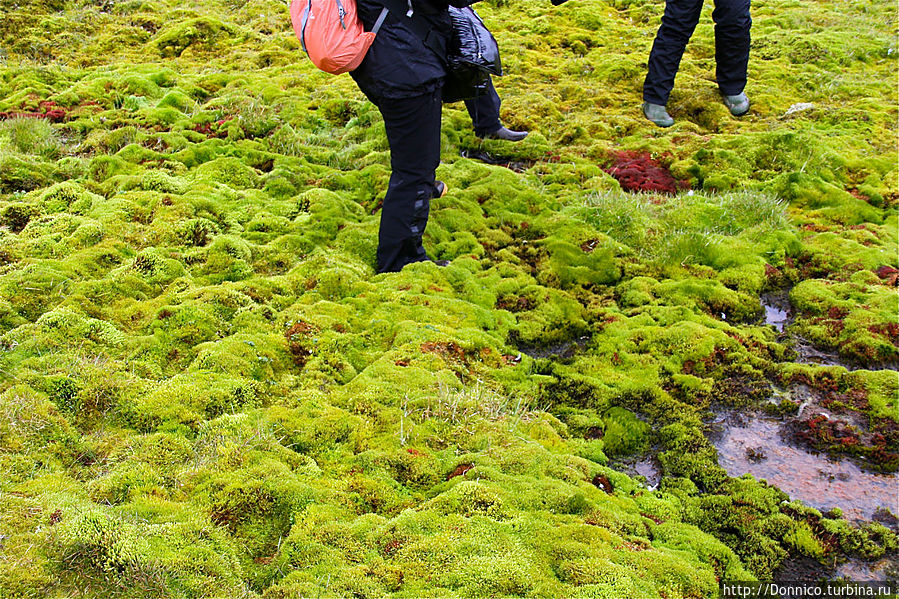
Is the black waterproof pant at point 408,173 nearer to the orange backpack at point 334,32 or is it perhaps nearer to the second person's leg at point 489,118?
the orange backpack at point 334,32

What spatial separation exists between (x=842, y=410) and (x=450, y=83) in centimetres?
520

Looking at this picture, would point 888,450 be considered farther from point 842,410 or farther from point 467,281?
point 467,281

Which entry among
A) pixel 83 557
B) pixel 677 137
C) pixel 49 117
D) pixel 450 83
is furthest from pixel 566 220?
pixel 49 117

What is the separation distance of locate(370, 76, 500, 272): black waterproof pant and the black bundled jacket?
0.49ft

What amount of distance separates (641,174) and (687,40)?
3042mm

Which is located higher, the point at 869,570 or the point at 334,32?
the point at 334,32

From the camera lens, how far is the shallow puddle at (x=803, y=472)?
471 centimetres

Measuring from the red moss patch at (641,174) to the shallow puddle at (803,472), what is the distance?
4.70 metres

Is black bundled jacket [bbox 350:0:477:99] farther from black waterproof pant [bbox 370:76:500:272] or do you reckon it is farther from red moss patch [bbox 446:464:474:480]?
red moss patch [bbox 446:464:474:480]

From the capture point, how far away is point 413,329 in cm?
600

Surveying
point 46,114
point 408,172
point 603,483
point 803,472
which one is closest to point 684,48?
point 408,172

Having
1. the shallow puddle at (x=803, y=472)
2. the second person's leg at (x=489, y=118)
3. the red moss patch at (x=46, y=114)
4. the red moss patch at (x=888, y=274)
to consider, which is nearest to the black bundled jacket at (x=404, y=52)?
the second person's leg at (x=489, y=118)

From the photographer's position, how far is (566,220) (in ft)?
27.2

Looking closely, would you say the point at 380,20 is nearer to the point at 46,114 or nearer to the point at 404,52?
the point at 404,52
